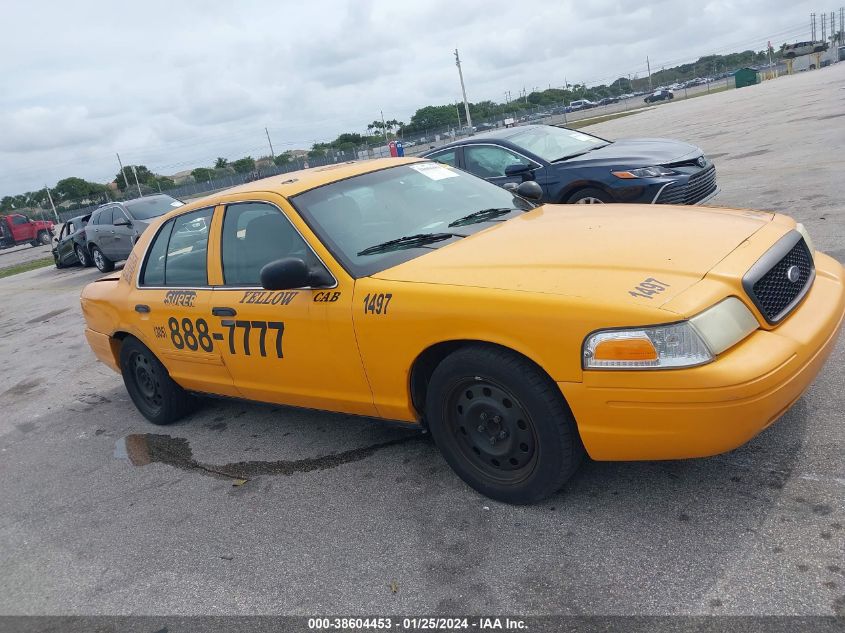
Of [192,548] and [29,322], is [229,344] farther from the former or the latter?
[29,322]

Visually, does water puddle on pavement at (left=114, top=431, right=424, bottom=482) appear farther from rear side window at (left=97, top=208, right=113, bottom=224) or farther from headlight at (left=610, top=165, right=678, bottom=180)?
rear side window at (left=97, top=208, right=113, bottom=224)

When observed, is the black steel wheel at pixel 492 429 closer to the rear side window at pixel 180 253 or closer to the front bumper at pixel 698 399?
the front bumper at pixel 698 399

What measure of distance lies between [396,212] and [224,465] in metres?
1.90

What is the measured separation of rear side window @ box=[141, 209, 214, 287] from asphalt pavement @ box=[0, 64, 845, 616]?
111 cm

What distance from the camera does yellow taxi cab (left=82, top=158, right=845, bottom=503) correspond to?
2646 mm

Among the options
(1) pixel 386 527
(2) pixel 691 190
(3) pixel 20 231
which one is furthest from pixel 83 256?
(3) pixel 20 231

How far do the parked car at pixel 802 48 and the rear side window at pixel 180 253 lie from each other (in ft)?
261

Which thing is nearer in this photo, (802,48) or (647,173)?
(647,173)

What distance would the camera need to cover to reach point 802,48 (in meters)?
72.6

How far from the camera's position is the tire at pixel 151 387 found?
5070mm

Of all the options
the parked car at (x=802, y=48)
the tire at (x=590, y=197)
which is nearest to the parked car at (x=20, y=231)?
the tire at (x=590, y=197)

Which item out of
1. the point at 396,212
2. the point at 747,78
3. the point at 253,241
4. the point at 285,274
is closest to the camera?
the point at 285,274

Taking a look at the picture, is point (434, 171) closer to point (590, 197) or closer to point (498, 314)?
point (498, 314)

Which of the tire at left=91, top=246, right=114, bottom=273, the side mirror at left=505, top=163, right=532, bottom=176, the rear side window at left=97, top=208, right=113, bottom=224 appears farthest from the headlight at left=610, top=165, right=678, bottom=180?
the tire at left=91, top=246, right=114, bottom=273
